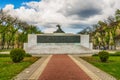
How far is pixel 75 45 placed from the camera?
152 ft

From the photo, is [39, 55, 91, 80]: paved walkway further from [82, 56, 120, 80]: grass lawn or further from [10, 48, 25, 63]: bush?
[10, 48, 25, 63]: bush

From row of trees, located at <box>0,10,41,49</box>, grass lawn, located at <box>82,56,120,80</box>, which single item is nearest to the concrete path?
grass lawn, located at <box>82,56,120,80</box>

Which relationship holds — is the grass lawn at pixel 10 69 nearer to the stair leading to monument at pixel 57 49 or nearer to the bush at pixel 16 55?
the bush at pixel 16 55

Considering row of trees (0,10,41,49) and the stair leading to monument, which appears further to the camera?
row of trees (0,10,41,49)

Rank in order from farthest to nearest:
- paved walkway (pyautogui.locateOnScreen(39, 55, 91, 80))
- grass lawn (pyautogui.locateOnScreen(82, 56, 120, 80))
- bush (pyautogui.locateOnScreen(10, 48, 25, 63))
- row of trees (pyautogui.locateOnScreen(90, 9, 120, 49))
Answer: row of trees (pyautogui.locateOnScreen(90, 9, 120, 49))
bush (pyautogui.locateOnScreen(10, 48, 25, 63))
grass lawn (pyautogui.locateOnScreen(82, 56, 120, 80))
paved walkway (pyautogui.locateOnScreen(39, 55, 91, 80))

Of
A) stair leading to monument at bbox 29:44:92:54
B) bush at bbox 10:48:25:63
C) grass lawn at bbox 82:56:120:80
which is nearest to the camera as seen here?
grass lawn at bbox 82:56:120:80

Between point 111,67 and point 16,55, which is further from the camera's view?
point 16,55

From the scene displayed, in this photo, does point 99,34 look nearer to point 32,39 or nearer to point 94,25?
point 94,25

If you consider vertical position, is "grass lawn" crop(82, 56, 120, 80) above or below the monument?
below

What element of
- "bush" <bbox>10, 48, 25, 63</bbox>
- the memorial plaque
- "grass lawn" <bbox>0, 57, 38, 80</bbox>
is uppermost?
the memorial plaque

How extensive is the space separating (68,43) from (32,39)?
7.17 metres

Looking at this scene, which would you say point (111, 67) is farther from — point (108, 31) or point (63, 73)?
point (108, 31)

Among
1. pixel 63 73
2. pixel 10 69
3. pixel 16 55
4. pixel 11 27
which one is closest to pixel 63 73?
pixel 63 73

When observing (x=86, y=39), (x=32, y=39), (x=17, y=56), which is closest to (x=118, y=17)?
(x=86, y=39)
